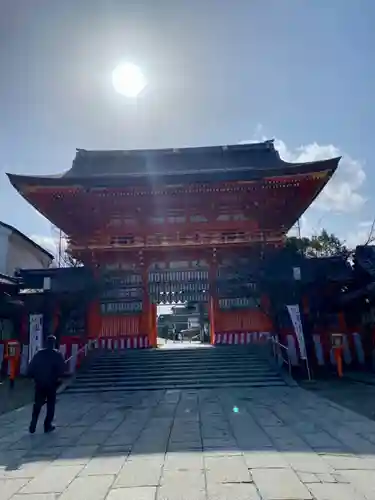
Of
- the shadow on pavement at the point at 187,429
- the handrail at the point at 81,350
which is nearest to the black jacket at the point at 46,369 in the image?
the shadow on pavement at the point at 187,429

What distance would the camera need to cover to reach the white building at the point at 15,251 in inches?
941

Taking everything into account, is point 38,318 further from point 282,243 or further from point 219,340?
point 282,243

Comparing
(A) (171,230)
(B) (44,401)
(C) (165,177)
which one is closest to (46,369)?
(B) (44,401)

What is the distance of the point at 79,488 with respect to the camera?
421 centimetres

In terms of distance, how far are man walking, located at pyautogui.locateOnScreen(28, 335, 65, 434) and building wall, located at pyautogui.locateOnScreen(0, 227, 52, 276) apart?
18.2 meters

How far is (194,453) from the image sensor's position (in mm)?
5312

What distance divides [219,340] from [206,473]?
12.0 meters

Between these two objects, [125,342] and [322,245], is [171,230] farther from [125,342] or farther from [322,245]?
[322,245]

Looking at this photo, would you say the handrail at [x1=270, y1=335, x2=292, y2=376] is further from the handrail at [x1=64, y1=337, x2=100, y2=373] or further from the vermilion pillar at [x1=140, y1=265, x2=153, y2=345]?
the handrail at [x1=64, y1=337, x2=100, y2=373]

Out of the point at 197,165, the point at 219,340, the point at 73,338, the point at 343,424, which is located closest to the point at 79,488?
the point at 343,424

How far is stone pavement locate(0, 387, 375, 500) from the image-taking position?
4078mm

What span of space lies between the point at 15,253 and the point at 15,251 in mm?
119

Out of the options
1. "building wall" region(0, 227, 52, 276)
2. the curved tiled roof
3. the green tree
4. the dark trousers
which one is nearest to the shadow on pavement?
the dark trousers

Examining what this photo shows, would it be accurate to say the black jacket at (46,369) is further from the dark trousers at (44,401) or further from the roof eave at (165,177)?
the roof eave at (165,177)
